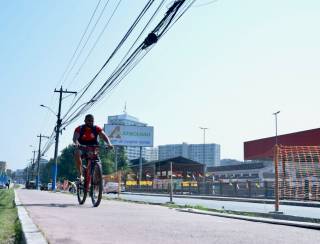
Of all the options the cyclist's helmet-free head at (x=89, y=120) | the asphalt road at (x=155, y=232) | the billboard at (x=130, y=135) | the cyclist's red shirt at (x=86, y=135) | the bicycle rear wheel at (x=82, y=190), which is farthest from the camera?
the billboard at (x=130, y=135)

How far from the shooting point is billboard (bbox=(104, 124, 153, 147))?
81.4 m

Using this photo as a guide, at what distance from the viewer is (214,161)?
197m

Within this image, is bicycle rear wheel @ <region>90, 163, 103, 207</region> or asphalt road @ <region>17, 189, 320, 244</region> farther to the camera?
bicycle rear wheel @ <region>90, 163, 103, 207</region>

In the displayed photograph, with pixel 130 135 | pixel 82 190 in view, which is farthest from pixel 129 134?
pixel 82 190

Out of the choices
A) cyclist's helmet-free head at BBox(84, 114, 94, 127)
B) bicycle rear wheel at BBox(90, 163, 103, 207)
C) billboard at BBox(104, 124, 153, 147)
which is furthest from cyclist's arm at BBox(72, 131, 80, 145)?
billboard at BBox(104, 124, 153, 147)

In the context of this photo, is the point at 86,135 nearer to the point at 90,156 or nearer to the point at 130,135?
the point at 90,156

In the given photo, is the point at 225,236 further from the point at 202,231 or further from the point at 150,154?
the point at 150,154

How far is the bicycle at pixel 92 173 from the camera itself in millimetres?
9570

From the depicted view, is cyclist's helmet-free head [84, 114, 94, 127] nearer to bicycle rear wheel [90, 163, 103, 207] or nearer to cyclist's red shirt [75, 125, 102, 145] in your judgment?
cyclist's red shirt [75, 125, 102, 145]

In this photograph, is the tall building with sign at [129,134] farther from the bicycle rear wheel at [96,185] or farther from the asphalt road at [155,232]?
the asphalt road at [155,232]

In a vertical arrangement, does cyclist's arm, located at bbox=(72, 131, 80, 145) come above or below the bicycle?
above

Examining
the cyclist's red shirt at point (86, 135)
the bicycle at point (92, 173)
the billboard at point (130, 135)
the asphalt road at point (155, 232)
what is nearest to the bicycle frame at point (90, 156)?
the bicycle at point (92, 173)

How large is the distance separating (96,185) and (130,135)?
240 feet

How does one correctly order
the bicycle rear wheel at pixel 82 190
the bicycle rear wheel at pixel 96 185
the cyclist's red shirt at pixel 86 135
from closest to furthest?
the bicycle rear wheel at pixel 96 185, the cyclist's red shirt at pixel 86 135, the bicycle rear wheel at pixel 82 190
